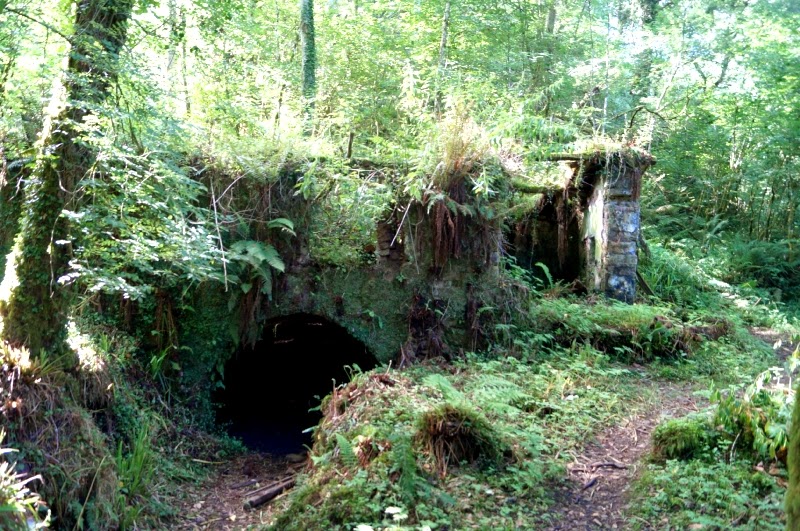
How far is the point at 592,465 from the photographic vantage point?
5305mm

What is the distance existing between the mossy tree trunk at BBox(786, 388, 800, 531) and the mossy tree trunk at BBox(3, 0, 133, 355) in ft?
17.6

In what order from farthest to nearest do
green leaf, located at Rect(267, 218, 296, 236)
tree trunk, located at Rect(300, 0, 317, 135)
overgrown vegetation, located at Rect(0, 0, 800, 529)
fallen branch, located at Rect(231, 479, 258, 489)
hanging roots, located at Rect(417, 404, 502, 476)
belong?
tree trunk, located at Rect(300, 0, 317, 135), green leaf, located at Rect(267, 218, 296, 236), fallen branch, located at Rect(231, 479, 258, 489), hanging roots, located at Rect(417, 404, 502, 476), overgrown vegetation, located at Rect(0, 0, 800, 529)

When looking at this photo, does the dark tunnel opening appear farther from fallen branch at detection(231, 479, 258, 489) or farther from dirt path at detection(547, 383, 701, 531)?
dirt path at detection(547, 383, 701, 531)

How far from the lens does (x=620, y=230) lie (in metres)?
10.2

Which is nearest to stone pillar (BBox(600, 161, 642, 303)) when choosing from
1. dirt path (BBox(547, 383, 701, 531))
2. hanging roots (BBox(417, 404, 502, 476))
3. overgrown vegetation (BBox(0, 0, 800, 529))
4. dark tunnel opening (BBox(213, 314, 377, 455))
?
overgrown vegetation (BBox(0, 0, 800, 529))

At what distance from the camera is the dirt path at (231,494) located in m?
5.55

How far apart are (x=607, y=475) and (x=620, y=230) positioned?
5839 mm

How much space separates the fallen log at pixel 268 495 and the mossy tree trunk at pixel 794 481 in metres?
4.50

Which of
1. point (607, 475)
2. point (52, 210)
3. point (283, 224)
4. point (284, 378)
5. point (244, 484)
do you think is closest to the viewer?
point (607, 475)

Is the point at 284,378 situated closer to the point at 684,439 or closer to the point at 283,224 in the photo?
the point at 283,224

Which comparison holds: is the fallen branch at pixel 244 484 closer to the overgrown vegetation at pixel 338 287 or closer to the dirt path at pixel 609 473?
the overgrown vegetation at pixel 338 287

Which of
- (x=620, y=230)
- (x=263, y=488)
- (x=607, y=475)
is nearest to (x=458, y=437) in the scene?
(x=607, y=475)

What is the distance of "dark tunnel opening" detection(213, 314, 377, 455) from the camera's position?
806 centimetres

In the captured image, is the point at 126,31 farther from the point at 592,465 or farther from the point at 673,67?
the point at 673,67
